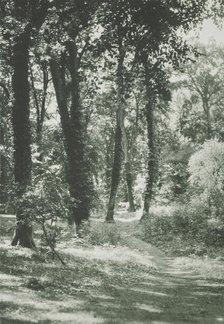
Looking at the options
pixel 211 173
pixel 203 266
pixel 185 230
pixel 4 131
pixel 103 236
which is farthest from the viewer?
pixel 4 131

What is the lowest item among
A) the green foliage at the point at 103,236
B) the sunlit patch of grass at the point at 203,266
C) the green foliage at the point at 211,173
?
the sunlit patch of grass at the point at 203,266

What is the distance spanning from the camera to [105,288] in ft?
35.8

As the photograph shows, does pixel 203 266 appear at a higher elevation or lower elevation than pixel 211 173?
lower

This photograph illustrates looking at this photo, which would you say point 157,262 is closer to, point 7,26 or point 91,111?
point 7,26

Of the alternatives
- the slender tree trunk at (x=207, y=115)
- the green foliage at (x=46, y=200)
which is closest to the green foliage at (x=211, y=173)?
the green foliage at (x=46, y=200)

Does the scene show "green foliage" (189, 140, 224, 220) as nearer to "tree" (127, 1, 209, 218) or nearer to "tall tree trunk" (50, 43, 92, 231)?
"tall tree trunk" (50, 43, 92, 231)

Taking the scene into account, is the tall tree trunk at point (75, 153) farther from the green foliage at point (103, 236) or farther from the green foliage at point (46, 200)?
the green foliage at point (46, 200)

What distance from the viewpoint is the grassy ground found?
7.92m

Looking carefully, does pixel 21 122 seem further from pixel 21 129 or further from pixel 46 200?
pixel 46 200

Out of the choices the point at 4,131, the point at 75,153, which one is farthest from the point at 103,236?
the point at 4,131

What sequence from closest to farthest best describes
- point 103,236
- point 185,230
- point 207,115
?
point 103,236
point 185,230
point 207,115

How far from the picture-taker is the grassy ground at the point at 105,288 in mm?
7922

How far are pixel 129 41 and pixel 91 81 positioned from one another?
13.7 feet

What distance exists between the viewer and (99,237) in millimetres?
20672
